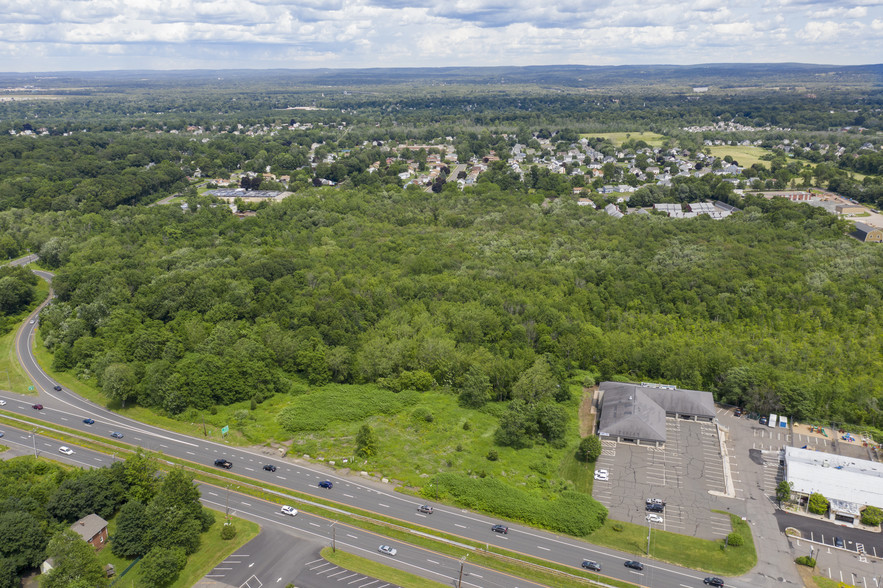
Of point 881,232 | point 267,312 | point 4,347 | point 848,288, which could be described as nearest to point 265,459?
point 267,312

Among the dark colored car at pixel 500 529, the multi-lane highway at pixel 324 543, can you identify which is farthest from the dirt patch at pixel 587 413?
the multi-lane highway at pixel 324 543

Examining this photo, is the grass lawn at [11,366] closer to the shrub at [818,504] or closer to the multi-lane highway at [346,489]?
the multi-lane highway at [346,489]

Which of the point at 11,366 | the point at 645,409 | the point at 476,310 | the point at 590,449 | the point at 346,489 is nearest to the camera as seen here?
the point at 346,489

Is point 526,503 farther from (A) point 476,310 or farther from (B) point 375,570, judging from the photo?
(A) point 476,310

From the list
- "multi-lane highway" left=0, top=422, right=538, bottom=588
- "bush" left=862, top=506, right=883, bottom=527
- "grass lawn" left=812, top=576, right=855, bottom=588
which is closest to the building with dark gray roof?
"bush" left=862, top=506, right=883, bottom=527

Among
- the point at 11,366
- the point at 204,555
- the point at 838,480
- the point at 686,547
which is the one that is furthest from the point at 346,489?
the point at 11,366

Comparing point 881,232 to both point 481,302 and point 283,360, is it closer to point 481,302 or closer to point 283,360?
point 481,302

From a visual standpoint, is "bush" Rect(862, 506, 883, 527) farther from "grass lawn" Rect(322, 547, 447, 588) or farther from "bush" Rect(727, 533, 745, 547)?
"grass lawn" Rect(322, 547, 447, 588)

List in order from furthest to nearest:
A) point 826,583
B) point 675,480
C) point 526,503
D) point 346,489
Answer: point 675,480
point 346,489
point 526,503
point 826,583
